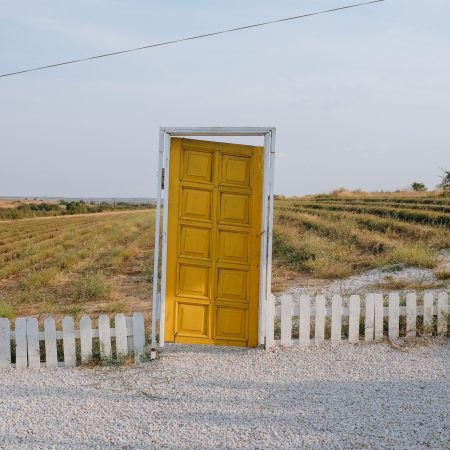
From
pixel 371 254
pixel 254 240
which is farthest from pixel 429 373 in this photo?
pixel 371 254

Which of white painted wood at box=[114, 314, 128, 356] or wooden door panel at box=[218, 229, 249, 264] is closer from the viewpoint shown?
white painted wood at box=[114, 314, 128, 356]

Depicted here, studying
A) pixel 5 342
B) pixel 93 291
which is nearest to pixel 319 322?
pixel 5 342

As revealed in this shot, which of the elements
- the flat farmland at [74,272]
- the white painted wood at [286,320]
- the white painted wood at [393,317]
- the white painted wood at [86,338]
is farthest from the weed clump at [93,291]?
the white painted wood at [393,317]

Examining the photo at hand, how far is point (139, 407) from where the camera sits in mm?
5699

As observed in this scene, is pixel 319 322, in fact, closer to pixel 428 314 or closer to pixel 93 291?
pixel 428 314

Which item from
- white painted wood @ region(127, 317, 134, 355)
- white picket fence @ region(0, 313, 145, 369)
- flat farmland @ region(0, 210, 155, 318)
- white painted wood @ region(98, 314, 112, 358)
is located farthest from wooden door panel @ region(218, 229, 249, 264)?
flat farmland @ region(0, 210, 155, 318)

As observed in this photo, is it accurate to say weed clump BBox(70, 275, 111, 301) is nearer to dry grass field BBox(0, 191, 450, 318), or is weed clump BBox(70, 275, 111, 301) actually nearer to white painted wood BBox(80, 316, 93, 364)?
dry grass field BBox(0, 191, 450, 318)

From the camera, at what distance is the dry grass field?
41.5 feet

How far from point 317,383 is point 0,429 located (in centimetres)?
303

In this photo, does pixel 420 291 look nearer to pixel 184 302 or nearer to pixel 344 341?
pixel 344 341

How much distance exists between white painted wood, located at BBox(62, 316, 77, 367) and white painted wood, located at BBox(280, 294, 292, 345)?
2.47m

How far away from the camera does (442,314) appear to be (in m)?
8.02

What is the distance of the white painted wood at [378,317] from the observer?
7840mm

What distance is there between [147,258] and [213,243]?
1330cm
